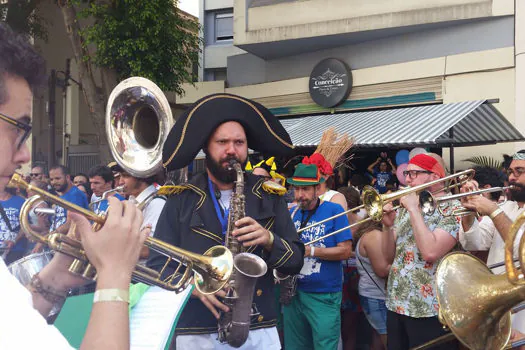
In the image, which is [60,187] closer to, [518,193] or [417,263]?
[417,263]

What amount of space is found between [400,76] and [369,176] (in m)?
2.97

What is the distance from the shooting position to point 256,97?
16656 mm

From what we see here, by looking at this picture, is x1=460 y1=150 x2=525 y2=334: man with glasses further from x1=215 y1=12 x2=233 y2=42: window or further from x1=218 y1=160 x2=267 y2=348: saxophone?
x1=215 y1=12 x2=233 y2=42: window

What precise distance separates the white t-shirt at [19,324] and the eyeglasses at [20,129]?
43cm

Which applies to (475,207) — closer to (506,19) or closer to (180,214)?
(180,214)

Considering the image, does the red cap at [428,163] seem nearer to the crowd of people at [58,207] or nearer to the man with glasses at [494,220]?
the man with glasses at [494,220]

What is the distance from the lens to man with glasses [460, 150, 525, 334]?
377 centimetres

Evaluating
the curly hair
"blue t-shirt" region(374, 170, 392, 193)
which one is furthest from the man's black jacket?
"blue t-shirt" region(374, 170, 392, 193)

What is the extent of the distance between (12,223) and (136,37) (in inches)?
409

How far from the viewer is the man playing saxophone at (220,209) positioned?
3141 millimetres

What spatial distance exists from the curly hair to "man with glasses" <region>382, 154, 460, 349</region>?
10.1 feet

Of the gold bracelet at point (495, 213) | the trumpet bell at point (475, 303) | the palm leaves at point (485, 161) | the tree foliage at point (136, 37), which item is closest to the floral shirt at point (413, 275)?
the gold bracelet at point (495, 213)

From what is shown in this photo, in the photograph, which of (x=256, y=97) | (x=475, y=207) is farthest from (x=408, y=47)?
(x=475, y=207)

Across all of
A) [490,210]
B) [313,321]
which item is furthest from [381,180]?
[490,210]
